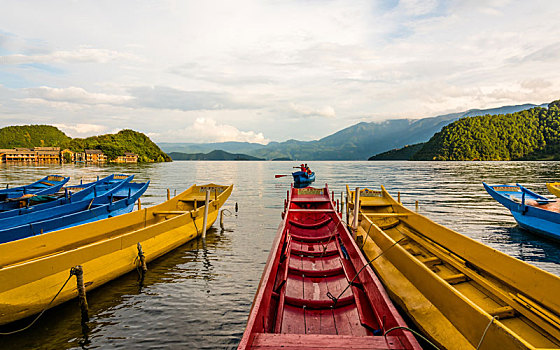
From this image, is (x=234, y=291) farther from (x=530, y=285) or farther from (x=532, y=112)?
(x=532, y=112)

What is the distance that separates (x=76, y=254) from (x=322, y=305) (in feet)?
23.0

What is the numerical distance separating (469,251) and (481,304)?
205 cm

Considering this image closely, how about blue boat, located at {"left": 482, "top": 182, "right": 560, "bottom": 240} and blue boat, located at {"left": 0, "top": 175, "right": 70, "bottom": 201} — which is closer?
blue boat, located at {"left": 482, "top": 182, "right": 560, "bottom": 240}

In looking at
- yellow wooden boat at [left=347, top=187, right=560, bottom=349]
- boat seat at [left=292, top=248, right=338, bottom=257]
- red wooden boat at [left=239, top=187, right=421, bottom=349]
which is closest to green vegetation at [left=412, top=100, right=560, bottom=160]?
yellow wooden boat at [left=347, top=187, right=560, bottom=349]

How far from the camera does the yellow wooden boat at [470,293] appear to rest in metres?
4.86

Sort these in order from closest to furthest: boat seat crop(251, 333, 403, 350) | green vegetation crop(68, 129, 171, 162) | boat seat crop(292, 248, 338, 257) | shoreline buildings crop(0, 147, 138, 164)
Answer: boat seat crop(251, 333, 403, 350) < boat seat crop(292, 248, 338, 257) < shoreline buildings crop(0, 147, 138, 164) < green vegetation crop(68, 129, 171, 162)

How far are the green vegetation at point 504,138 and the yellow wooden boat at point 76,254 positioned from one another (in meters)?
171

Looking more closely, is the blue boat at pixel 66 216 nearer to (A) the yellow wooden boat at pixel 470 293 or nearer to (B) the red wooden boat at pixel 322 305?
(B) the red wooden boat at pixel 322 305

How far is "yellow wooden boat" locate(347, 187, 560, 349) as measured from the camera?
4859 millimetres

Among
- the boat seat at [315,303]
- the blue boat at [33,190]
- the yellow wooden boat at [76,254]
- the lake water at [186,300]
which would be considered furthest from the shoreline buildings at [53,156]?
the boat seat at [315,303]

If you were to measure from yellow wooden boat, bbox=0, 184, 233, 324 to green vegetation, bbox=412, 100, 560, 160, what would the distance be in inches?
6752

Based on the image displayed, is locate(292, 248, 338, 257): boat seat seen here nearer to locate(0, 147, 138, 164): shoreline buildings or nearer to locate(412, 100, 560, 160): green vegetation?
locate(412, 100, 560, 160): green vegetation

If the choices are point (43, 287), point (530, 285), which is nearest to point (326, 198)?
point (530, 285)

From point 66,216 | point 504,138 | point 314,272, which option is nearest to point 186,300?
point 314,272
